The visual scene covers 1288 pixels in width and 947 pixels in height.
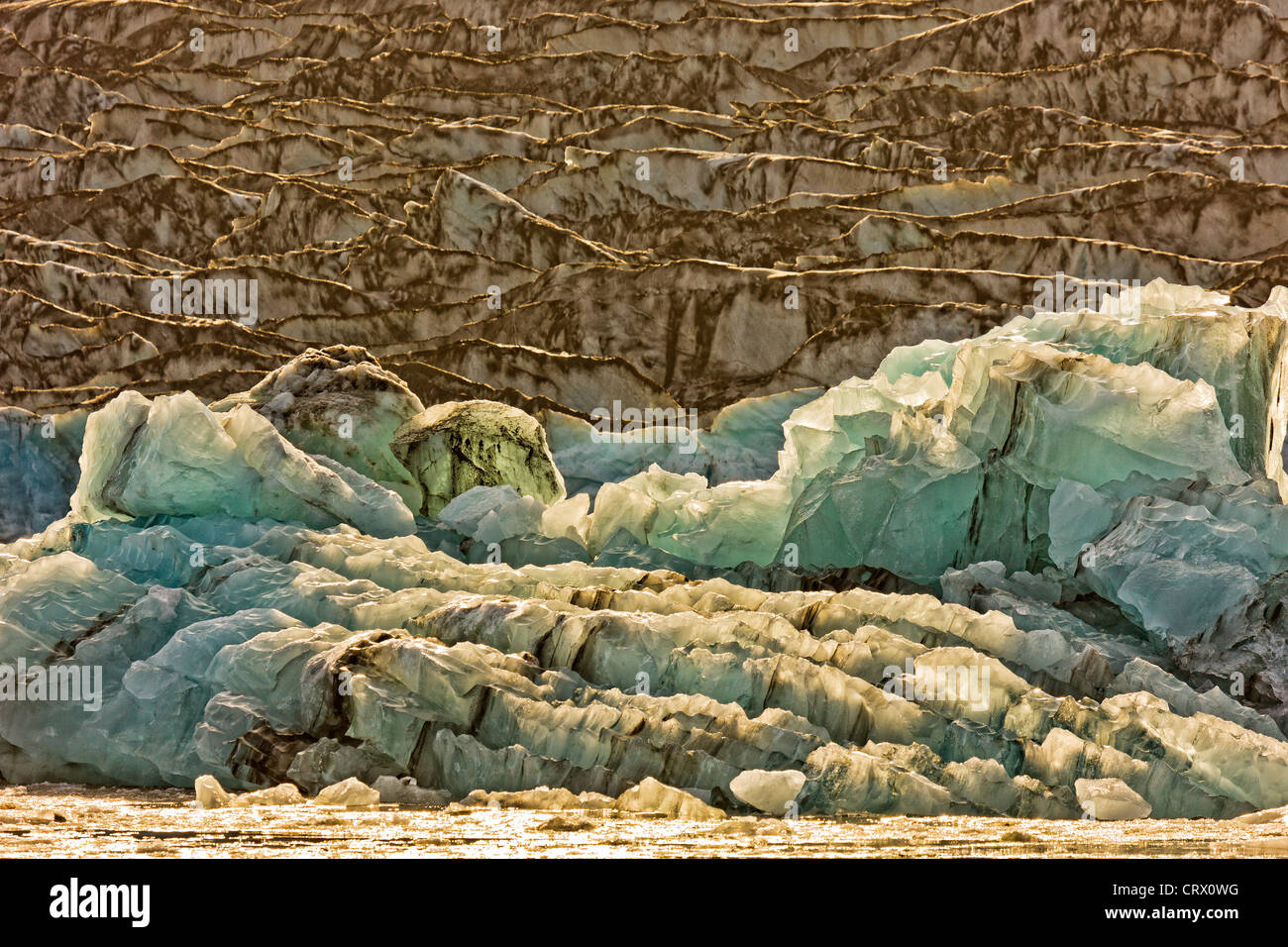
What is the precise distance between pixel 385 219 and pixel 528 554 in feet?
41.3

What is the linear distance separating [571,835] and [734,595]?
4229mm

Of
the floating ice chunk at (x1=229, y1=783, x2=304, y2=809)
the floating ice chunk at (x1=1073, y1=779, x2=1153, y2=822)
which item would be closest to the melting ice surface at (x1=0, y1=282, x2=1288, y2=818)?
the floating ice chunk at (x1=1073, y1=779, x2=1153, y2=822)

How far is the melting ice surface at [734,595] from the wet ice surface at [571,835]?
1.66 feet

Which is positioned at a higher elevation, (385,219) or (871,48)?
(871,48)

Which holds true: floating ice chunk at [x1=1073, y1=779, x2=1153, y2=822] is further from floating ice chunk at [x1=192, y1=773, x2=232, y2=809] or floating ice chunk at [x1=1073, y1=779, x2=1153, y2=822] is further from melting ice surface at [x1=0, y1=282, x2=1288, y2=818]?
floating ice chunk at [x1=192, y1=773, x2=232, y2=809]

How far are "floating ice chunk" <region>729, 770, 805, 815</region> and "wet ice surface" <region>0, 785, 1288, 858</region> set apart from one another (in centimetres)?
22

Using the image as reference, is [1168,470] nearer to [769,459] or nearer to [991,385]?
[991,385]

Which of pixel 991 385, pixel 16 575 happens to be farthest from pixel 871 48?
pixel 16 575

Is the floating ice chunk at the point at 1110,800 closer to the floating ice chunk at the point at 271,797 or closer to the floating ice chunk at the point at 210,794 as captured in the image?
the floating ice chunk at the point at 271,797

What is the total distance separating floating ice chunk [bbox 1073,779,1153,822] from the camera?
395 inches

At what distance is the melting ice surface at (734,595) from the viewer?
10594 mm

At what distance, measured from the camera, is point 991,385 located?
14.3 metres

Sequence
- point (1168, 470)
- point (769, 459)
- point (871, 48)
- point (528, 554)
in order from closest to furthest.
Answer: point (1168, 470)
point (528, 554)
point (769, 459)
point (871, 48)

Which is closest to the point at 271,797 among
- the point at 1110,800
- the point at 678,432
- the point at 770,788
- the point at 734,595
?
the point at 770,788
